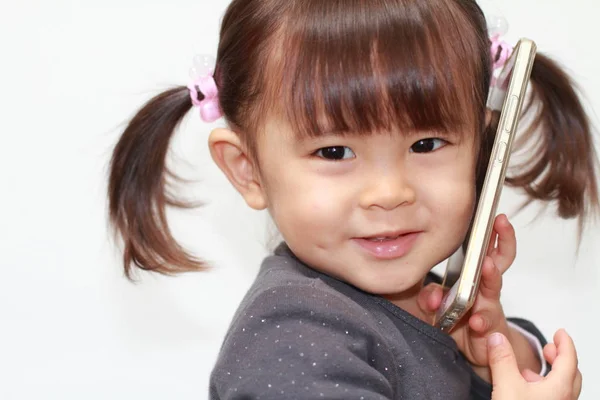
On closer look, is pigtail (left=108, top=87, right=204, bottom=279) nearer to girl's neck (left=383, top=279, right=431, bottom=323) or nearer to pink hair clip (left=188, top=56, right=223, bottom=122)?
pink hair clip (left=188, top=56, right=223, bottom=122)

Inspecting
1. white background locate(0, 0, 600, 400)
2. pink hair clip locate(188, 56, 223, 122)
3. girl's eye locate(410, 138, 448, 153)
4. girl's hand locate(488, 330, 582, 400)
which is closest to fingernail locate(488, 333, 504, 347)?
girl's hand locate(488, 330, 582, 400)

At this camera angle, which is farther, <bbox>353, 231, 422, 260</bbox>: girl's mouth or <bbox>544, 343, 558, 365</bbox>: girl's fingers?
<bbox>544, 343, 558, 365</bbox>: girl's fingers

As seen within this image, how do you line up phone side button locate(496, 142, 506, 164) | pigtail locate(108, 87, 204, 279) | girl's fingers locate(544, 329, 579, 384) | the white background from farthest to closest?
1. the white background
2. pigtail locate(108, 87, 204, 279)
3. girl's fingers locate(544, 329, 579, 384)
4. phone side button locate(496, 142, 506, 164)

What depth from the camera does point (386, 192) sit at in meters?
0.79

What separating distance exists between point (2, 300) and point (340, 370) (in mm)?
800

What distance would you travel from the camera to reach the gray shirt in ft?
2.36

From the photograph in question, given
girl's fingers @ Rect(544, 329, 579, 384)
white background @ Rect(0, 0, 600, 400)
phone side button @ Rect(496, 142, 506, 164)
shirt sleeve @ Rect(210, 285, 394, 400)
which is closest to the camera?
shirt sleeve @ Rect(210, 285, 394, 400)

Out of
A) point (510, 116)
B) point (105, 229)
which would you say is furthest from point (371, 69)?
point (105, 229)

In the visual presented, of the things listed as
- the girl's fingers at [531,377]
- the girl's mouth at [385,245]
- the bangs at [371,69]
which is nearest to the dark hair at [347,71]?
the bangs at [371,69]

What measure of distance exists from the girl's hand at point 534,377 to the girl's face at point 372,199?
112mm

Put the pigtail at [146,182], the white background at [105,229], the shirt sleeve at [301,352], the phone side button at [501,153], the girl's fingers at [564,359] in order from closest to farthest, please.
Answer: the shirt sleeve at [301,352] < the phone side button at [501,153] < the girl's fingers at [564,359] < the pigtail at [146,182] < the white background at [105,229]

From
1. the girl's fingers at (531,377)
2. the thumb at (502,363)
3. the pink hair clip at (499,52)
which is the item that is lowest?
the girl's fingers at (531,377)

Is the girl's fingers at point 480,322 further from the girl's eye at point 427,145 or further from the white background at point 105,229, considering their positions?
the white background at point 105,229

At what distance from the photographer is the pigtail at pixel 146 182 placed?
40.3 inches
